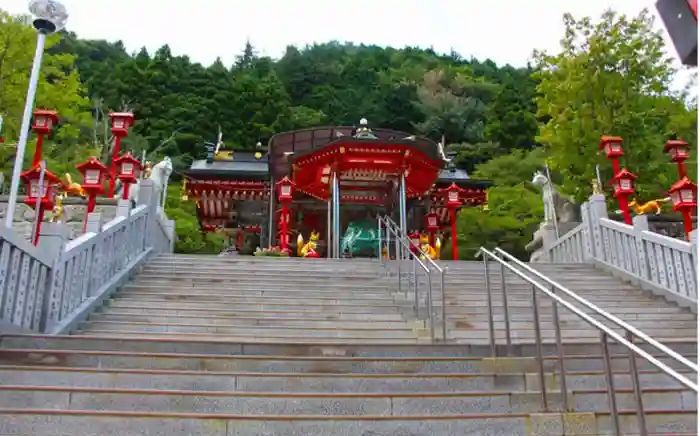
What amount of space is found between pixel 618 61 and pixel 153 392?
14.0 metres

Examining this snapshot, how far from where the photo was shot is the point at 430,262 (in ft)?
21.6

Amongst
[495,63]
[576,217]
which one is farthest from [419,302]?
[495,63]

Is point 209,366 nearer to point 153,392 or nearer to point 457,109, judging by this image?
point 153,392

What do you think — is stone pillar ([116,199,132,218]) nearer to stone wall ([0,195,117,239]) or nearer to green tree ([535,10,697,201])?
stone wall ([0,195,117,239])

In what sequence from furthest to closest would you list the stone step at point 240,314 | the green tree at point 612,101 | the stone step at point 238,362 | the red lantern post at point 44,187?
the green tree at point 612,101 < the red lantern post at point 44,187 < the stone step at point 240,314 < the stone step at point 238,362

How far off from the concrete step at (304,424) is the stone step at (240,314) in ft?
10.9

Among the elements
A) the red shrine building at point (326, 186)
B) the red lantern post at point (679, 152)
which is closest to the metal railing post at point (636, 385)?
the red lantern post at point (679, 152)

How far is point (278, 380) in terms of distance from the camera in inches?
156

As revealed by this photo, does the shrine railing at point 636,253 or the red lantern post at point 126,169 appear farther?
the red lantern post at point 126,169

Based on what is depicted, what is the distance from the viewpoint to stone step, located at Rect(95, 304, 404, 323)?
6.63 meters

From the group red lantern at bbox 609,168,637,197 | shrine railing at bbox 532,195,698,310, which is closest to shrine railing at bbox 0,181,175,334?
shrine railing at bbox 532,195,698,310

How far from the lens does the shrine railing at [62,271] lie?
16.5 ft

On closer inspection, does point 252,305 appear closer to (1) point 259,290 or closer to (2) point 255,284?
(1) point 259,290

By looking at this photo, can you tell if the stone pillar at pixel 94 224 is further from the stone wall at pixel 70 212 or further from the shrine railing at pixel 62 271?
the stone wall at pixel 70 212
